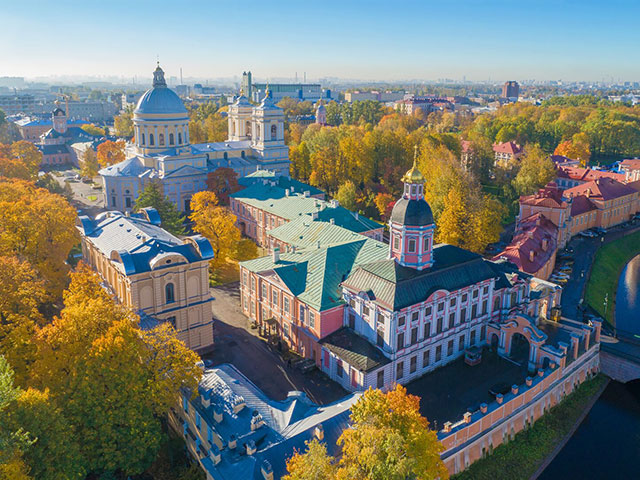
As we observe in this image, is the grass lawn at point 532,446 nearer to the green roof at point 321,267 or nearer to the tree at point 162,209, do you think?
the green roof at point 321,267

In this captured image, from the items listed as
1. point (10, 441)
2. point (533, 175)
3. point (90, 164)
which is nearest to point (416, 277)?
point (10, 441)

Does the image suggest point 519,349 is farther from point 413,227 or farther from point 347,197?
point 347,197

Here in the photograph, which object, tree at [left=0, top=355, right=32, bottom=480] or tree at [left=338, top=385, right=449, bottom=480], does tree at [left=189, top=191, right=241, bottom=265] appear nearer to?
tree at [left=0, top=355, right=32, bottom=480]

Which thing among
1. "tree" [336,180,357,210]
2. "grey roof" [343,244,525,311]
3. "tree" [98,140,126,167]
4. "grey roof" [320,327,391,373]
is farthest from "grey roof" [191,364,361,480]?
"tree" [98,140,126,167]

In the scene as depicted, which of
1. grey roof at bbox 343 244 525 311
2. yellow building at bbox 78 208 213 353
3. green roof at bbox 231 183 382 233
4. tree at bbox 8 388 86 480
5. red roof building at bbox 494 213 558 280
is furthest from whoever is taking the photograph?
green roof at bbox 231 183 382 233

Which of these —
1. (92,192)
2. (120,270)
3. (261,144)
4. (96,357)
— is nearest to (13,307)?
(120,270)

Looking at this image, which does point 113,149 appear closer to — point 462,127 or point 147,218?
point 147,218

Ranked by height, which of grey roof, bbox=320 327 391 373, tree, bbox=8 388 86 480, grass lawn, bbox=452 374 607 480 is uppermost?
tree, bbox=8 388 86 480
